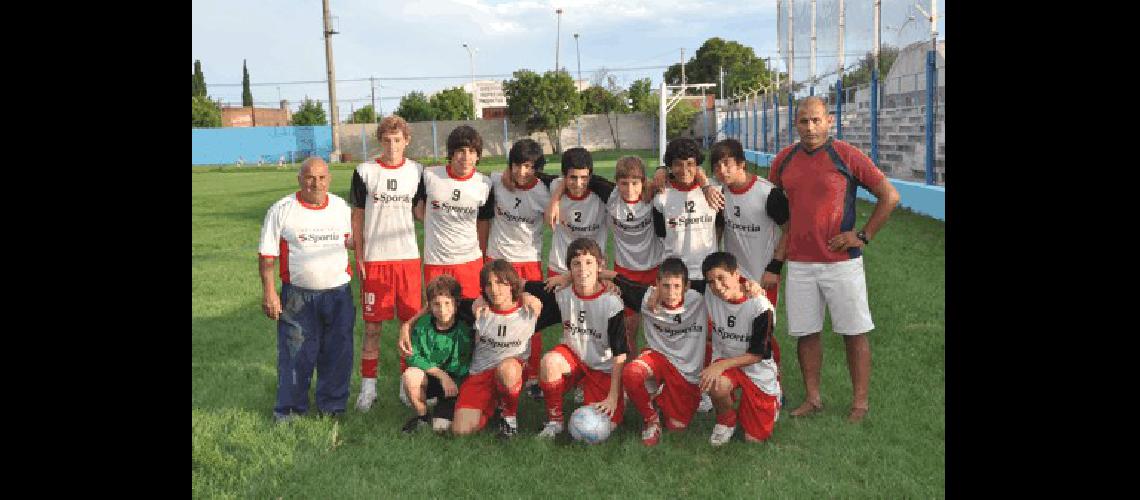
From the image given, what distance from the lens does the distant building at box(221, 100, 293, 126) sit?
243ft

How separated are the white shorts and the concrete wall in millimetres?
48031

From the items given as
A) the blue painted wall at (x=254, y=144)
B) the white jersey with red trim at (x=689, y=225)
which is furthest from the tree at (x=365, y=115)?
the white jersey with red trim at (x=689, y=225)

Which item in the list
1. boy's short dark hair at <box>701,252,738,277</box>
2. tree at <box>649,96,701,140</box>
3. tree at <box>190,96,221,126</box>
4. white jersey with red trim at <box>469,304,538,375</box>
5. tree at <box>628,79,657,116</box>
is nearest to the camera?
boy's short dark hair at <box>701,252,738,277</box>

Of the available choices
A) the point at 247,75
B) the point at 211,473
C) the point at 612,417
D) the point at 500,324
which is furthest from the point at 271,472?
the point at 247,75

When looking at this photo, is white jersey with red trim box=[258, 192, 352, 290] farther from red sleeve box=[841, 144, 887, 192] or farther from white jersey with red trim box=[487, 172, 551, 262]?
red sleeve box=[841, 144, 887, 192]

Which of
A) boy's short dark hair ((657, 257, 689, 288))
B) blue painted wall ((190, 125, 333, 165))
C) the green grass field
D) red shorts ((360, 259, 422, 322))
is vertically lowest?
the green grass field

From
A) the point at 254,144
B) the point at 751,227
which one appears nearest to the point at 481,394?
the point at 751,227

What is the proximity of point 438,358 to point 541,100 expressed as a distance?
4948cm

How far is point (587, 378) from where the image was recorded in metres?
5.10

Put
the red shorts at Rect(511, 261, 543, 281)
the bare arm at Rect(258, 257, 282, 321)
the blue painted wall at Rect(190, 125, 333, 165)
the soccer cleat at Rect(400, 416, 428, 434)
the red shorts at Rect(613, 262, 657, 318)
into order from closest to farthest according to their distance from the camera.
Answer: the bare arm at Rect(258, 257, 282, 321) < the soccer cleat at Rect(400, 416, 428, 434) < the red shorts at Rect(613, 262, 657, 318) < the red shorts at Rect(511, 261, 543, 281) < the blue painted wall at Rect(190, 125, 333, 165)

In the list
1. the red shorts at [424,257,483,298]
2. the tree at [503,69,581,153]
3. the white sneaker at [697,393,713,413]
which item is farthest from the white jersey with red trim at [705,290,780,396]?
the tree at [503,69,581,153]

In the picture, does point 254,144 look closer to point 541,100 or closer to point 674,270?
point 541,100

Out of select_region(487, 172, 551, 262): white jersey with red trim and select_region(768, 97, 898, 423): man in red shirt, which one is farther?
select_region(487, 172, 551, 262): white jersey with red trim

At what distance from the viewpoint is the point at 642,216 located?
5.44 m
